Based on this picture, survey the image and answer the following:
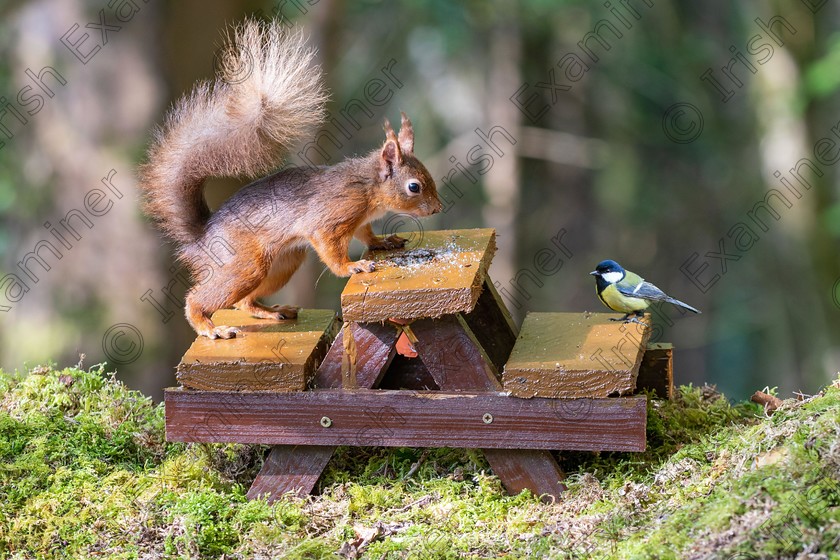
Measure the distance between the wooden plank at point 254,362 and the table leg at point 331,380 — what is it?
111mm

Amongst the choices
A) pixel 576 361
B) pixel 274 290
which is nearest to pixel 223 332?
pixel 274 290

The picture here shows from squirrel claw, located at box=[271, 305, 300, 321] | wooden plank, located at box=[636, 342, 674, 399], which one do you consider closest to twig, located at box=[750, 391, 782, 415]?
wooden plank, located at box=[636, 342, 674, 399]

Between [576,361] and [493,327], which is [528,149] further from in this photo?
[576,361]

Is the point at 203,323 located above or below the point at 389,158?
below

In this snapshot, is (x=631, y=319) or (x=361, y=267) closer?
(x=361, y=267)

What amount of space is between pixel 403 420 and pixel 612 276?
1059 millimetres

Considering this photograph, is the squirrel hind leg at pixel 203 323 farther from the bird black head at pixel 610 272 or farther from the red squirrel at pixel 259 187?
the bird black head at pixel 610 272

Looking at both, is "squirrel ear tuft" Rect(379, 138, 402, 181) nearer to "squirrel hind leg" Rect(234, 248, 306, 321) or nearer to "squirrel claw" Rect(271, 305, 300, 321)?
"squirrel hind leg" Rect(234, 248, 306, 321)

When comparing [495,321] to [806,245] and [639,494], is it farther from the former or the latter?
[806,245]

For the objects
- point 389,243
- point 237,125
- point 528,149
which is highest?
point 237,125

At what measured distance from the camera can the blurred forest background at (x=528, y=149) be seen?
227 inches

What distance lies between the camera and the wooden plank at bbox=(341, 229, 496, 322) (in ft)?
10.3

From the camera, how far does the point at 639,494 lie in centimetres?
315

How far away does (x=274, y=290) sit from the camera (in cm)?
404
